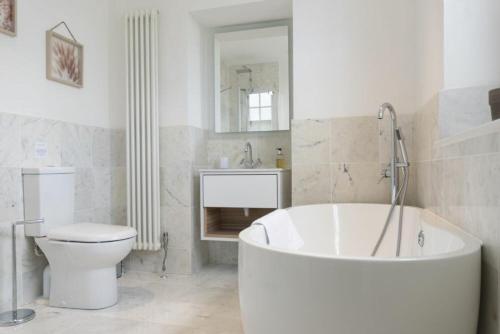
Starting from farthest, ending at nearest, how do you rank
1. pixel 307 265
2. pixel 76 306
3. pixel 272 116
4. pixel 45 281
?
pixel 272 116, pixel 45 281, pixel 76 306, pixel 307 265

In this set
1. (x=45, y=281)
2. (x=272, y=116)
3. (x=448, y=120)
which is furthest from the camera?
(x=272, y=116)

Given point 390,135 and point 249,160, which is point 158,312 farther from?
point 390,135

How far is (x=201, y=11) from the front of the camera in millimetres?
2852

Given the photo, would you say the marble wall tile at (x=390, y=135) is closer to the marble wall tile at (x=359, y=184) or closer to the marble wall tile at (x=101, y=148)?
the marble wall tile at (x=359, y=184)

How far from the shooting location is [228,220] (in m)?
3.09

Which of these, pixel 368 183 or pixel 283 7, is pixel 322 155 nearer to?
pixel 368 183

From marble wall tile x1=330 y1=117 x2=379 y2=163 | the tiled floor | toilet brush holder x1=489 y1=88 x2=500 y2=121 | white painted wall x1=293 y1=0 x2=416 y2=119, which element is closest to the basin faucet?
white painted wall x1=293 y1=0 x2=416 y2=119

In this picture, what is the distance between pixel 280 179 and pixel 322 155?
353 mm

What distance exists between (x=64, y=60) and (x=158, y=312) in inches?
73.1

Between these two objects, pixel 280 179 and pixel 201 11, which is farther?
pixel 201 11

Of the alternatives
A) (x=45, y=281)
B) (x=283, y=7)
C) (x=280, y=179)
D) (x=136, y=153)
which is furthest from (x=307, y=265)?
(x=283, y=7)

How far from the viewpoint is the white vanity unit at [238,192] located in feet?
8.48

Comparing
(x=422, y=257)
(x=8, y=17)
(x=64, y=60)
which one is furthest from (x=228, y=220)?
(x=422, y=257)

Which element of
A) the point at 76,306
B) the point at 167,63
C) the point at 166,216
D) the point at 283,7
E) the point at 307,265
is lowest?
the point at 76,306
